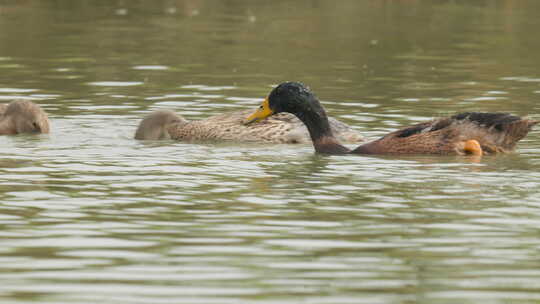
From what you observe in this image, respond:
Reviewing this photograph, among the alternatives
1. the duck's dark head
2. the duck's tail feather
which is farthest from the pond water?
the duck's dark head

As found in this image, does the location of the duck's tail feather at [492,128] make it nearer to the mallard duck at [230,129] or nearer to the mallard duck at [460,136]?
the mallard duck at [460,136]

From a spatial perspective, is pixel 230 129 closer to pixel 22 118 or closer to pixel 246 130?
pixel 246 130

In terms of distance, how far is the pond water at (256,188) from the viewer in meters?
8.57

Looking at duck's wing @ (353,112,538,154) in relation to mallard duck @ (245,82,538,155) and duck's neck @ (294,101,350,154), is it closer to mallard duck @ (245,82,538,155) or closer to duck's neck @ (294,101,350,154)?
mallard duck @ (245,82,538,155)

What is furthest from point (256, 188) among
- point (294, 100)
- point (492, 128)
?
point (492, 128)

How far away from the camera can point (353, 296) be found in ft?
26.7

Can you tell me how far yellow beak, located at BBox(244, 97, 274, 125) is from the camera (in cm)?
1565

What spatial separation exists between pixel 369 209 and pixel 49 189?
2.95 meters

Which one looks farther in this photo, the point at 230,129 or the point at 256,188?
the point at 230,129

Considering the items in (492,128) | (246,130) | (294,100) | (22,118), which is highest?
(294,100)

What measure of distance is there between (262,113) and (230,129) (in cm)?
81

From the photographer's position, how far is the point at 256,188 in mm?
12281

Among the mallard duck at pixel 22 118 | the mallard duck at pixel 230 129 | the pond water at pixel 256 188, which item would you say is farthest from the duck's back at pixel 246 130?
the mallard duck at pixel 22 118

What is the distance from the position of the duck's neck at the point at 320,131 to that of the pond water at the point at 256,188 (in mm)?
206
